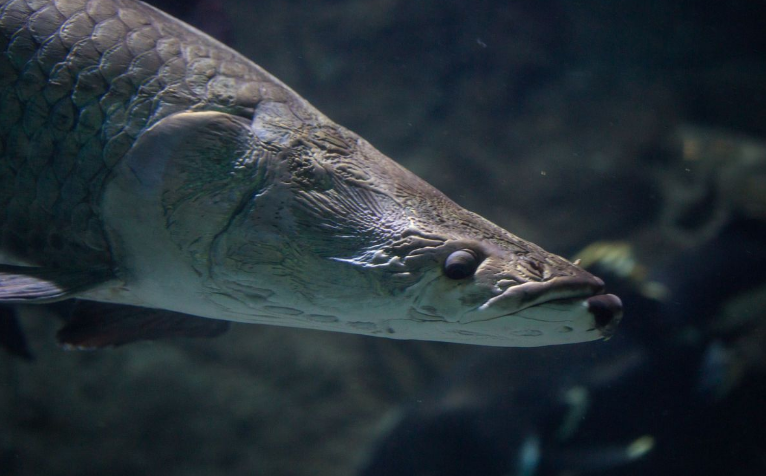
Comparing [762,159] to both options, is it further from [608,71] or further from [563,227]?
[563,227]

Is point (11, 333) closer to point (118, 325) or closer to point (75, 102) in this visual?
point (118, 325)

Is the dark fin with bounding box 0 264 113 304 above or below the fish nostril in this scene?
below

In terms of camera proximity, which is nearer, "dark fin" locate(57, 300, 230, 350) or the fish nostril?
the fish nostril

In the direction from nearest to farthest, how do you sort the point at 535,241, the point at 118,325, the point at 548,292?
the point at 548,292, the point at 118,325, the point at 535,241

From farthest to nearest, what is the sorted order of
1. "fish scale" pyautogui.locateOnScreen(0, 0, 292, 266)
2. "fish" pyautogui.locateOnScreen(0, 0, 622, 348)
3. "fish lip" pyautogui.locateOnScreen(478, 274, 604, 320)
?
"fish scale" pyautogui.locateOnScreen(0, 0, 292, 266)
"fish" pyautogui.locateOnScreen(0, 0, 622, 348)
"fish lip" pyautogui.locateOnScreen(478, 274, 604, 320)

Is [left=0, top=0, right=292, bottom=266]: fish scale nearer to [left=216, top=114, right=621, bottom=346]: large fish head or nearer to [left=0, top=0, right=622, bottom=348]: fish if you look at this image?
[left=0, top=0, right=622, bottom=348]: fish

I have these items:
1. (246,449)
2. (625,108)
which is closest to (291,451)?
(246,449)

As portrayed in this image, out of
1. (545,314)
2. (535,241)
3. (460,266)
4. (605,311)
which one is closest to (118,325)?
(460,266)

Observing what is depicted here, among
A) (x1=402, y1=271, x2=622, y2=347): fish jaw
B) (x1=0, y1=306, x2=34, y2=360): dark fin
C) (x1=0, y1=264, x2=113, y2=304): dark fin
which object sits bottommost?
(x1=0, y1=306, x2=34, y2=360): dark fin

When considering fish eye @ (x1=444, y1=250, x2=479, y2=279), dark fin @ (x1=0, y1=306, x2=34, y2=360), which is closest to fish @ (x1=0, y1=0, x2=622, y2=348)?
fish eye @ (x1=444, y1=250, x2=479, y2=279)
